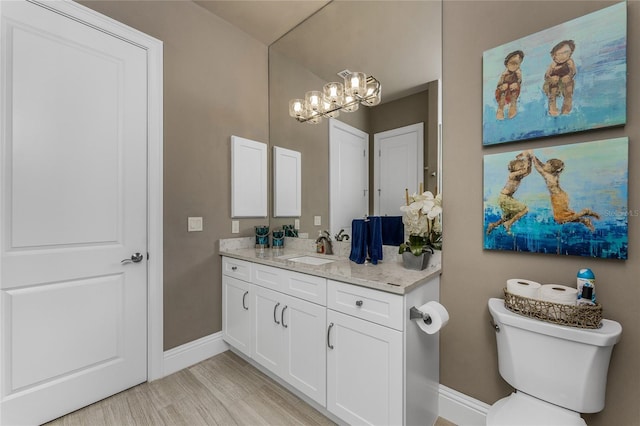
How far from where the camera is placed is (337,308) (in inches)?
58.0

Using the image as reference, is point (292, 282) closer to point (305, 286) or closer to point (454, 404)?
point (305, 286)

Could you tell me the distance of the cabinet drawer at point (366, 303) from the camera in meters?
1.25

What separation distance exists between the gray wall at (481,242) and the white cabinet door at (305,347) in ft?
2.40

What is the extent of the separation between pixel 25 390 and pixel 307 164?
2275mm

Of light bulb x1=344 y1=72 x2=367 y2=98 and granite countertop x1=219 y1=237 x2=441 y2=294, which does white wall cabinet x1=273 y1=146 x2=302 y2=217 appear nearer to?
granite countertop x1=219 y1=237 x2=441 y2=294

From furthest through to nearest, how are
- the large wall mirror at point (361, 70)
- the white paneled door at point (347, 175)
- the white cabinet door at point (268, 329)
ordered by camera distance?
the white paneled door at point (347, 175)
the white cabinet door at point (268, 329)
the large wall mirror at point (361, 70)

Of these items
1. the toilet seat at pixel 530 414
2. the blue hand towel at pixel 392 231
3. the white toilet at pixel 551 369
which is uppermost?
the blue hand towel at pixel 392 231

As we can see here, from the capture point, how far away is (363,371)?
1369 millimetres

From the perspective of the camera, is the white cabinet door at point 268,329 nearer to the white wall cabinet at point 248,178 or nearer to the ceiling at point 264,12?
the white wall cabinet at point 248,178

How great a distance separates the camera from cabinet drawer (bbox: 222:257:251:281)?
2084 mm

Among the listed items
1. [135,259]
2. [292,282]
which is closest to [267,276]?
[292,282]

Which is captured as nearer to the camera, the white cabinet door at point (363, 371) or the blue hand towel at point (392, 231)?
the white cabinet door at point (363, 371)

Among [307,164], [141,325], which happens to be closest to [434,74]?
[307,164]

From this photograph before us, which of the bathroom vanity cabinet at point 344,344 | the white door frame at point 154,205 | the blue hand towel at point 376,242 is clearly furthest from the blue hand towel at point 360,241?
the white door frame at point 154,205
